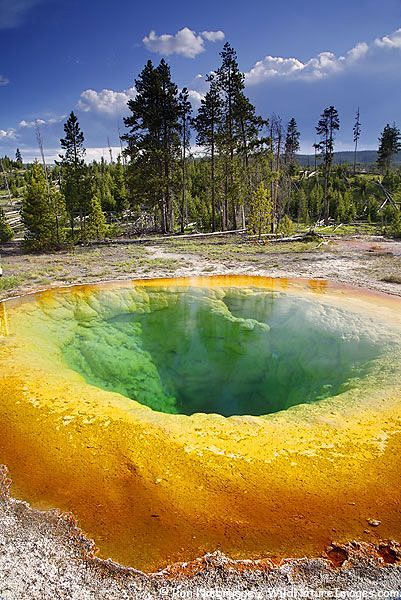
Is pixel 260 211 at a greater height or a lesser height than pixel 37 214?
lesser

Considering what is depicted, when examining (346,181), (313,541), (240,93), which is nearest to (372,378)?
(313,541)

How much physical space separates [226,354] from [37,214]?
21.6 metres

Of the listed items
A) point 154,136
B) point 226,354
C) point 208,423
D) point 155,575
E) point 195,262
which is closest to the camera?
point 155,575

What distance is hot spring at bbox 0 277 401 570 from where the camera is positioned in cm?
451

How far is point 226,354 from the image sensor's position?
35.5 feet

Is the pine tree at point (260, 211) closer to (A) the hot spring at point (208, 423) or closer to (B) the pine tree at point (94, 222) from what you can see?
(B) the pine tree at point (94, 222)

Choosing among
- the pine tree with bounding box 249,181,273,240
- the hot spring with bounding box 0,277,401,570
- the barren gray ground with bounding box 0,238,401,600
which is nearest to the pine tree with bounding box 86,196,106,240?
the pine tree with bounding box 249,181,273,240

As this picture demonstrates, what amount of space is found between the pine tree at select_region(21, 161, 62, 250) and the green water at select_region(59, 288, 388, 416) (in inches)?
680

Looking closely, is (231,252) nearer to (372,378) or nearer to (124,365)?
(124,365)

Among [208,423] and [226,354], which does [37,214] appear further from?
[208,423]

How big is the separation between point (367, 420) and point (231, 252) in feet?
58.3

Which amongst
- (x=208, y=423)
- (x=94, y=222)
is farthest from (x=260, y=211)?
(x=208, y=423)

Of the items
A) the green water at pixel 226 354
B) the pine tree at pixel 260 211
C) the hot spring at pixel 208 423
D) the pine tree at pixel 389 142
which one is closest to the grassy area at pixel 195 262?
the pine tree at pixel 260 211

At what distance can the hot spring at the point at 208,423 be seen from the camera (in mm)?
4508
